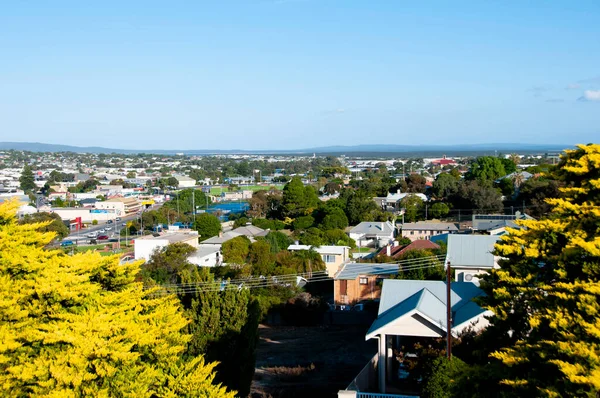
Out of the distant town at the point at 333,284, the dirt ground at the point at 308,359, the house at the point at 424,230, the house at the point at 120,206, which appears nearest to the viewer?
the distant town at the point at 333,284

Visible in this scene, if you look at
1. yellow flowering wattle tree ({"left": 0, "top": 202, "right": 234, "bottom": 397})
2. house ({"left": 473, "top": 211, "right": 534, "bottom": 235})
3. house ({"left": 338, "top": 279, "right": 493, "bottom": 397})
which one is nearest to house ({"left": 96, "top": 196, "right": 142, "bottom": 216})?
house ({"left": 473, "top": 211, "right": 534, "bottom": 235})

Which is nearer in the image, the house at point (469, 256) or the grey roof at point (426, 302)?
the grey roof at point (426, 302)

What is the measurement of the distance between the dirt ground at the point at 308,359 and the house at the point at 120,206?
156 ft

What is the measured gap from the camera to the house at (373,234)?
39125 millimetres

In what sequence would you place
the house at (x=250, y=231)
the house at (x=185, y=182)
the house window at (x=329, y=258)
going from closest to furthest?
the house window at (x=329, y=258) → the house at (x=250, y=231) → the house at (x=185, y=182)

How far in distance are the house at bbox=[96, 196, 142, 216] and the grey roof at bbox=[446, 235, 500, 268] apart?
4975 centimetres

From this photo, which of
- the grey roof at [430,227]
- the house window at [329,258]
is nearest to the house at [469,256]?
the house window at [329,258]

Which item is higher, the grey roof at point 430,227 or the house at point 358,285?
the house at point 358,285

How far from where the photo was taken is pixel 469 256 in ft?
65.7

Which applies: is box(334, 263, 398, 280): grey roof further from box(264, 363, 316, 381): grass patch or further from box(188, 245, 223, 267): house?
box(188, 245, 223, 267): house

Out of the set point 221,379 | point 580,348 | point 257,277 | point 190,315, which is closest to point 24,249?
point 190,315

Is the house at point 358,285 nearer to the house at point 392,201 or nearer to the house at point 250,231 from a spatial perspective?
the house at point 250,231

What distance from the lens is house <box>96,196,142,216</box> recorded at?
213ft

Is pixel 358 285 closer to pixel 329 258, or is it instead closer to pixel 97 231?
pixel 329 258
